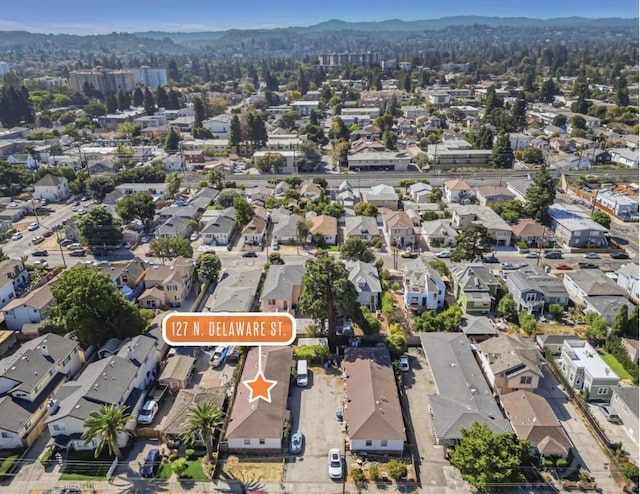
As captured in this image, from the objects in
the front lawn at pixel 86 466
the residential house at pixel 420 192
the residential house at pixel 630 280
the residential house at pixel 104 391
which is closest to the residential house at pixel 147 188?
the residential house at pixel 420 192

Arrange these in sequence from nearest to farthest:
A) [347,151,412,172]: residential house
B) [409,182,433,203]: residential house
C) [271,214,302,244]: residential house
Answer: [271,214,302,244]: residential house
[409,182,433,203]: residential house
[347,151,412,172]: residential house

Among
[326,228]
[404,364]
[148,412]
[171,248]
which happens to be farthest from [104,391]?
[326,228]

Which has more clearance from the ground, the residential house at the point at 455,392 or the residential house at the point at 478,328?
the residential house at the point at 455,392

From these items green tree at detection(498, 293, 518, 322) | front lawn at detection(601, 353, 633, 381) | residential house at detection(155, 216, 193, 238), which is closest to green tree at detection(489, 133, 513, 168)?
green tree at detection(498, 293, 518, 322)

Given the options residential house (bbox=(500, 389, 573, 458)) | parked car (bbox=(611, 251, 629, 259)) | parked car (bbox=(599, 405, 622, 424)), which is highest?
residential house (bbox=(500, 389, 573, 458))

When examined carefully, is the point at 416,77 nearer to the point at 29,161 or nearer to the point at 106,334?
the point at 29,161

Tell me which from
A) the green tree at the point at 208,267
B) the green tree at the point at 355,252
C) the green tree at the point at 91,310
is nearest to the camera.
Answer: the green tree at the point at 91,310

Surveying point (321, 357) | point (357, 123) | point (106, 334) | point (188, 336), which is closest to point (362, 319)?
point (321, 357)

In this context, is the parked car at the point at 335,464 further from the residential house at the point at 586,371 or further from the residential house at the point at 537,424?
the residential house at the point at 586,371

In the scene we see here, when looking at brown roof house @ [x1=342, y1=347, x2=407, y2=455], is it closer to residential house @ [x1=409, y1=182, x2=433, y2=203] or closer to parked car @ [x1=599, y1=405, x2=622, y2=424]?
parked car @ [x1=599, y1=405, x2=622, y2=424]
